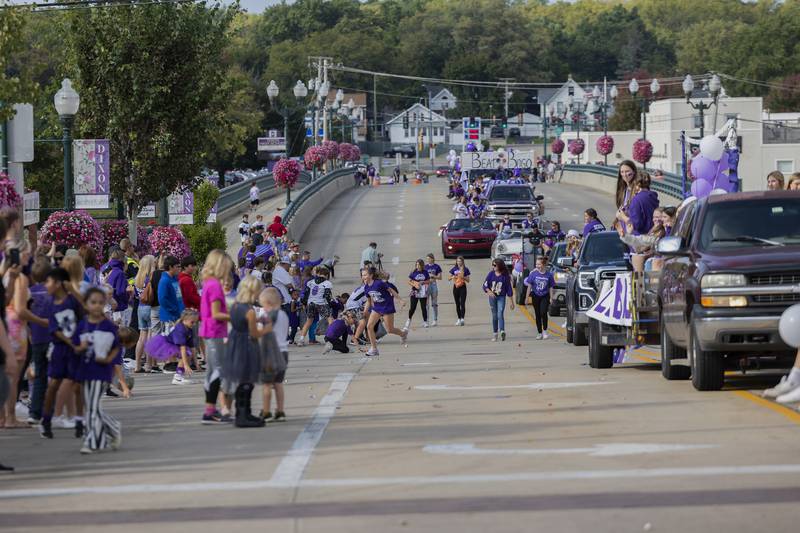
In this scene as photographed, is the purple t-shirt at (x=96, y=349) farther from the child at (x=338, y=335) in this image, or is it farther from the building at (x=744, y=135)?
the building at (x=744, y=135)

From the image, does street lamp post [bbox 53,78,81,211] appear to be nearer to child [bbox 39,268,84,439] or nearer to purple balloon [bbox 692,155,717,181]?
purple balloon [bbox 692,155,717,181]

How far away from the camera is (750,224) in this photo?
51.6 ft

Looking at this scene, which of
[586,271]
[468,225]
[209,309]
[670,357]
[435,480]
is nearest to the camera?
[435,480]

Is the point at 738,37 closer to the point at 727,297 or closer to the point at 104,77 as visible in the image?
the point at 104,77

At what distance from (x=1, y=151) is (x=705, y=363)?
53.6ft

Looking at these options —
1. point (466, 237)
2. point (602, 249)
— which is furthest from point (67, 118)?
point (466, 237)

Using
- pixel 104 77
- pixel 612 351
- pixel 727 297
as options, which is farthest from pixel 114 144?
pixel 727 297

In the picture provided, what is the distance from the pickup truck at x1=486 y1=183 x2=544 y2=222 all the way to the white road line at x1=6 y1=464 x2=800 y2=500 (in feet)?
155

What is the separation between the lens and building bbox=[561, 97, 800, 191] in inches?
3939

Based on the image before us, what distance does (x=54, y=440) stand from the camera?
44.3 ft

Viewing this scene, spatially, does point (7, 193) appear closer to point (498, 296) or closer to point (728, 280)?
point (728, 280)

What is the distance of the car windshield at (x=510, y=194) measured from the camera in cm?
5934

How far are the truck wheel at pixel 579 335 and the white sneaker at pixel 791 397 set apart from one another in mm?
11774

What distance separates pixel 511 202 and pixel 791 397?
45096mm
